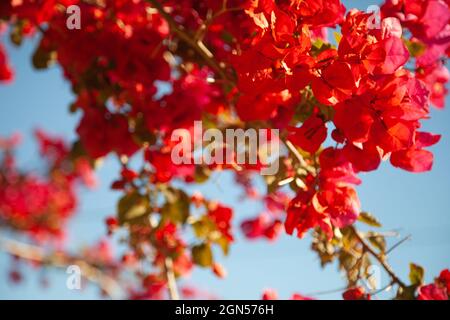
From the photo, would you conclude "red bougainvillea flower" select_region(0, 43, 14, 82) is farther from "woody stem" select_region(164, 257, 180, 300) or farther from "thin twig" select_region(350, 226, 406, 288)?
"thin twig" select_region(350, 226, 406, 288)

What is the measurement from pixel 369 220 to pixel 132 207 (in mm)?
773

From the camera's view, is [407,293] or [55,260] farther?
[55,260]

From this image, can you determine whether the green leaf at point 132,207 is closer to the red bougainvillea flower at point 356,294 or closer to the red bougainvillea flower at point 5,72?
the red bougainvillea flower at point 356,294

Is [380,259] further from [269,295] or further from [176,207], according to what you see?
[176,207]

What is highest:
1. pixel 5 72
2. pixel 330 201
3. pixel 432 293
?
pixel 5 72

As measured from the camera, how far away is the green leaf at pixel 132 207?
1553mm

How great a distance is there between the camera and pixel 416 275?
1.16 m

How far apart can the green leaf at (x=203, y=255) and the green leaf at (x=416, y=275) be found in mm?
717

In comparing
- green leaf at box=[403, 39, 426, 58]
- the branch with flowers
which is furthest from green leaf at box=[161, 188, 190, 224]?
green leaf at box=[403, 39, 426, 58]

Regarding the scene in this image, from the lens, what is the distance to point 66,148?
429 cm

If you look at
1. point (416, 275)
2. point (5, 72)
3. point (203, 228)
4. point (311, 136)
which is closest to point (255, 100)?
point (311, 136)

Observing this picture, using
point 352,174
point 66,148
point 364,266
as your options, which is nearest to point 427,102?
point 352,174

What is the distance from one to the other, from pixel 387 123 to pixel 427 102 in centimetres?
9

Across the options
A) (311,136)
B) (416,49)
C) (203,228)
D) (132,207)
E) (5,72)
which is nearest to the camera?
(311,136)
